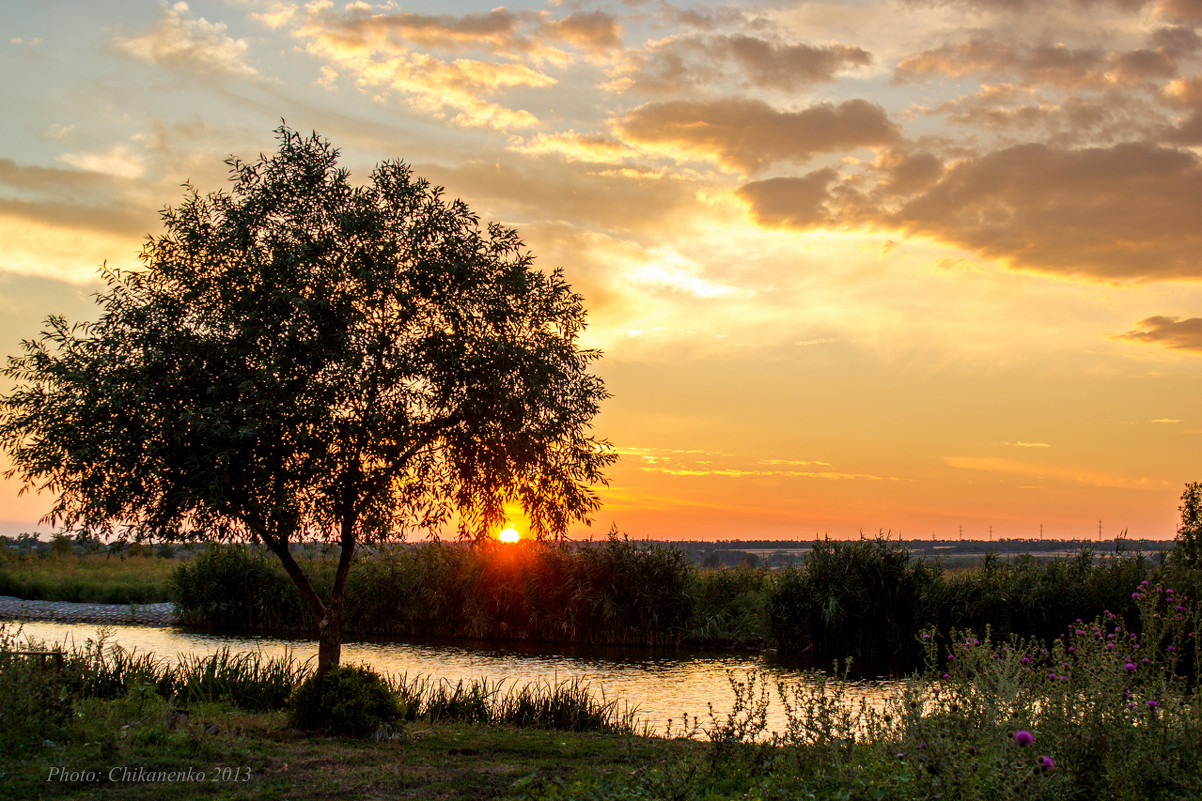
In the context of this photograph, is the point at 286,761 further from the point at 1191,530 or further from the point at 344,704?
the point at 1191,530

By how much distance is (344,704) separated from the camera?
13.3 metres

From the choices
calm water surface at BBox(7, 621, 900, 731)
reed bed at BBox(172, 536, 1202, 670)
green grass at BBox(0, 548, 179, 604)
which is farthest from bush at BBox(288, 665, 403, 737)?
green grass at BBox(0, 548, 179, 604)

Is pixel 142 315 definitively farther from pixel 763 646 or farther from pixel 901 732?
pixel 763 646

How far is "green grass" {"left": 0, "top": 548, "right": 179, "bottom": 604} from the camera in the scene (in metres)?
46.7

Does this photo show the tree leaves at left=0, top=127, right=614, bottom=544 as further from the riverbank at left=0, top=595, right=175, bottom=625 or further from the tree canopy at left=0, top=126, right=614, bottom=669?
the riverbank at left=0, top=595, right=175, bottom=625

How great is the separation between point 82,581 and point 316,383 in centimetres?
4326

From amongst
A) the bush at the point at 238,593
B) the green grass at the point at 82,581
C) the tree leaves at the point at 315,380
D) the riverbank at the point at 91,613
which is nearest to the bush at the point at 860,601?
the tree leaves at the point at 315,380

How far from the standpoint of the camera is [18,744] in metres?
10.4

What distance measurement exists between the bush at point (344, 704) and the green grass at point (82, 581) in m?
32.9

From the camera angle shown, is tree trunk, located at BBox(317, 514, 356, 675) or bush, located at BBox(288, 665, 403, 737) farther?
tree trunk, located at BBox(317, 514, 356, 675)

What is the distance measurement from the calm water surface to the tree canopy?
659 centimetres

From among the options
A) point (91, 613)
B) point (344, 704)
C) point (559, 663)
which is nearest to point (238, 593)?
point (91, 613)

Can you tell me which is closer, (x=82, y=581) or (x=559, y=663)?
(x=559, y=663)

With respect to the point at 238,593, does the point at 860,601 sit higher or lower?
higher
